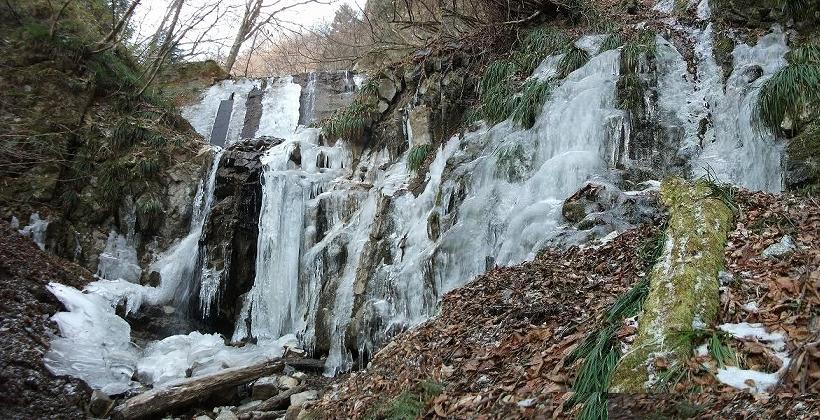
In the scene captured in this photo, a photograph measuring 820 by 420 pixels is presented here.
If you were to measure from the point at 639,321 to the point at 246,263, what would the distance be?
30.6 feet

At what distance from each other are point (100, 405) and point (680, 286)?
21.7ft

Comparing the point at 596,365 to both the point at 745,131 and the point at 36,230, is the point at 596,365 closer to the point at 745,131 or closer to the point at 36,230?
the point at 745,131

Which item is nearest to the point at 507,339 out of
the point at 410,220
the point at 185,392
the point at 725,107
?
the point at 185,392

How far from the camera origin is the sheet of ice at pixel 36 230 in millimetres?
11172

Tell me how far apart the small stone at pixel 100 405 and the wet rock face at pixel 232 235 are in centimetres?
417

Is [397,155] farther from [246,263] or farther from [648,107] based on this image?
[648,107]

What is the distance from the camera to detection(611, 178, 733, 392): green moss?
10.5 ft

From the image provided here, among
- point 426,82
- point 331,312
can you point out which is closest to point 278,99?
point 426,82

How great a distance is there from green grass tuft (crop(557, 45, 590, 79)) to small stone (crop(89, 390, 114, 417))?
8251mm

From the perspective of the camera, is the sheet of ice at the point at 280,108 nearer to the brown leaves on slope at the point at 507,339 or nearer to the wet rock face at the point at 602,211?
the wet rock face at the point at 602,211

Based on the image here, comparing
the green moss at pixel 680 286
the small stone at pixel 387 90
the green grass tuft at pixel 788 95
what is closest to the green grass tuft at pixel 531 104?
the green grass tuft at pixel 788 95

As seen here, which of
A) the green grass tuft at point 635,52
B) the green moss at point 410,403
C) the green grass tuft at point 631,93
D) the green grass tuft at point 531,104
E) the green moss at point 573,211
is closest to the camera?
the green moss at point 410,403

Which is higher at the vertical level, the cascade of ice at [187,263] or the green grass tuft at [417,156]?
the green grass tuft at [417,156]

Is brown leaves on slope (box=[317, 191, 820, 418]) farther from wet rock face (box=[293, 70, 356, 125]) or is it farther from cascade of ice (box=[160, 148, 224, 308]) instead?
wet rock face (box=[293, 70, 356, 125])
